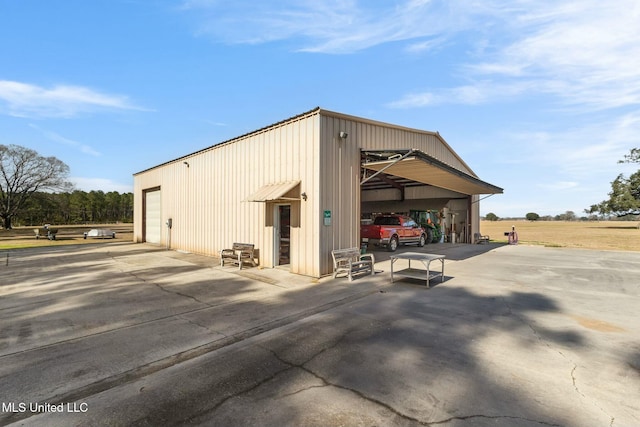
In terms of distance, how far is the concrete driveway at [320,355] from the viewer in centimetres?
288

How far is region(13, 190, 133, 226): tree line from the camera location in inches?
1908

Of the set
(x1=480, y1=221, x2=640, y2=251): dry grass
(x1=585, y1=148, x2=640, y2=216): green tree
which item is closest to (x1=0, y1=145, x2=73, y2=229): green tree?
(x1=480, y1=221, x2=640, y2=251): dry grass

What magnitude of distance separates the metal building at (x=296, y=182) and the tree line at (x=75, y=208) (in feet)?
157

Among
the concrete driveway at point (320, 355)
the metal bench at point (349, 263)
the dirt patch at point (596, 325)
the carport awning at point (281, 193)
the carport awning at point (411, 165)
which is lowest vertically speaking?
the dirt patch at point (596, 325)

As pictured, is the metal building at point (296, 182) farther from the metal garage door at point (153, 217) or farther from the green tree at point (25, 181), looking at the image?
the green tree at point (25, 181)

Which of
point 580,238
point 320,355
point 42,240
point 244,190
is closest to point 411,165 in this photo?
point 244,190

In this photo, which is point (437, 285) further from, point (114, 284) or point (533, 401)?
point (114, 284)

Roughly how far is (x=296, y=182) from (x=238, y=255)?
350 centimetres

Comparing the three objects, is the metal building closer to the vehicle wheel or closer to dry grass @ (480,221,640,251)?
the vehicle wheel

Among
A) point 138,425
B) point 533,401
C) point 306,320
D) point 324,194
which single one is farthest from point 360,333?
point 324,194

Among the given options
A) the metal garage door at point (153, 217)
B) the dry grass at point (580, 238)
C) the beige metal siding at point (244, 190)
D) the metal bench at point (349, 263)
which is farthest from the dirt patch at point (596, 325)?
the metal garage door at point (153, 217)

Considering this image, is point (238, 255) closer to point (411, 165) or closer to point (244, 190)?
point (244, 190)

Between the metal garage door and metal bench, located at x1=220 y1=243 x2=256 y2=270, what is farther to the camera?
the metal garage door

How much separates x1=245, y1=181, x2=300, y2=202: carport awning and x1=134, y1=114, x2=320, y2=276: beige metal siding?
0.22m
